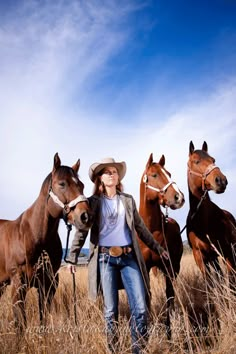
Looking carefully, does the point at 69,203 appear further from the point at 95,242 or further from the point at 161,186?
the point at 161,186

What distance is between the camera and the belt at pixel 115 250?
3.61 m

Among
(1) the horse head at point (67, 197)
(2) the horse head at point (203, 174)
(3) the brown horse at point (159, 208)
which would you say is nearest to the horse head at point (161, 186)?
(3) the brown horse at point (159, 208)

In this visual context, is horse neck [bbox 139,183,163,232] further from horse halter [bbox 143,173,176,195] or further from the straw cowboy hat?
the straw cowboy hat

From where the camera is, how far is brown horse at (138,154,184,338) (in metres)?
5.02

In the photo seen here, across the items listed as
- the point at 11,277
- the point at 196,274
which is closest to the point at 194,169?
the point at 11,277

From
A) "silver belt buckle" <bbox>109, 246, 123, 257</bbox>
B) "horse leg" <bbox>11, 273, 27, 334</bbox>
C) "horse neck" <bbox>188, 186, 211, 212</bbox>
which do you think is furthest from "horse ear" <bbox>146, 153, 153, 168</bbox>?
"horse leg" <bbox>11, 273, 27, 334</bbox>

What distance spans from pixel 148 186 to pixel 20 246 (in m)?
1.97

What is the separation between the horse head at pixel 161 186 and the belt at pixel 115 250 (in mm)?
1468

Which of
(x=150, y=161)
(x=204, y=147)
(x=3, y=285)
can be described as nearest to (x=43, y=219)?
(x=3, y=285)

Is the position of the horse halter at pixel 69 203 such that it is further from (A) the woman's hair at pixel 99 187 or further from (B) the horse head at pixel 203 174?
(B) the horse head at pixel 203 174

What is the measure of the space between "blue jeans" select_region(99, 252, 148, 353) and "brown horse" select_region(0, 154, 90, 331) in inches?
31.2

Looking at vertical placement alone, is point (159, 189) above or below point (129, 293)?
above

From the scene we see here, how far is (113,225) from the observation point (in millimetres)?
3768

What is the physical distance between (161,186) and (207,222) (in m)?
1.06
